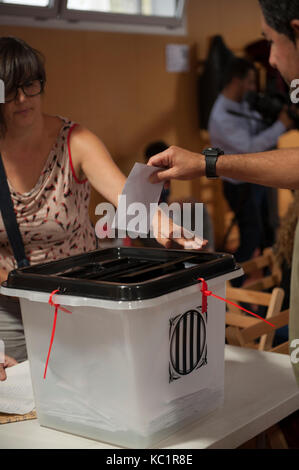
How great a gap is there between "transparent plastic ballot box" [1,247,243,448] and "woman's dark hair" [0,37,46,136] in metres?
0.58

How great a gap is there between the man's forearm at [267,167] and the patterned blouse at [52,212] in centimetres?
67

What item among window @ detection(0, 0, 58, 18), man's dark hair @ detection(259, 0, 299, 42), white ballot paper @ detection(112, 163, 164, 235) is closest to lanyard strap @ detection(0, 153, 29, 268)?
white ballot paper @ detection(112, 163, 164, 235)

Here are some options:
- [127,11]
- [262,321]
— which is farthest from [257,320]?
[127,11]

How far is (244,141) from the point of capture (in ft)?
16.6

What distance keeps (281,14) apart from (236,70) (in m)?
4.36

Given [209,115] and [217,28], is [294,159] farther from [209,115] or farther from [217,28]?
[217,28]

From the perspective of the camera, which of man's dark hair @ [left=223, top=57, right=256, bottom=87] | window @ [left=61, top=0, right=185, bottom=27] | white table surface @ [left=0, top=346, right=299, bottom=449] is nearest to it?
white table surface @ [left=0, top=346, right=299, bottom=449]

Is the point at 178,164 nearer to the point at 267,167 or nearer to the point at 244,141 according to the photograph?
the point at 267,167

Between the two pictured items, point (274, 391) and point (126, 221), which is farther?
point (274, 391)

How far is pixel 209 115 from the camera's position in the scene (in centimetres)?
571

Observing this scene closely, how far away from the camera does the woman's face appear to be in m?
1.70

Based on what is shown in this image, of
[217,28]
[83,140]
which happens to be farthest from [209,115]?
[83,140]

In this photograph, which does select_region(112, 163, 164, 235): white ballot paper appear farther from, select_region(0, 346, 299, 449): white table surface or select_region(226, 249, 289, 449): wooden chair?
select_region(226, 249, 289, 449): wooden chair

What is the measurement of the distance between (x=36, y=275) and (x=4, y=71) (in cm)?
69
